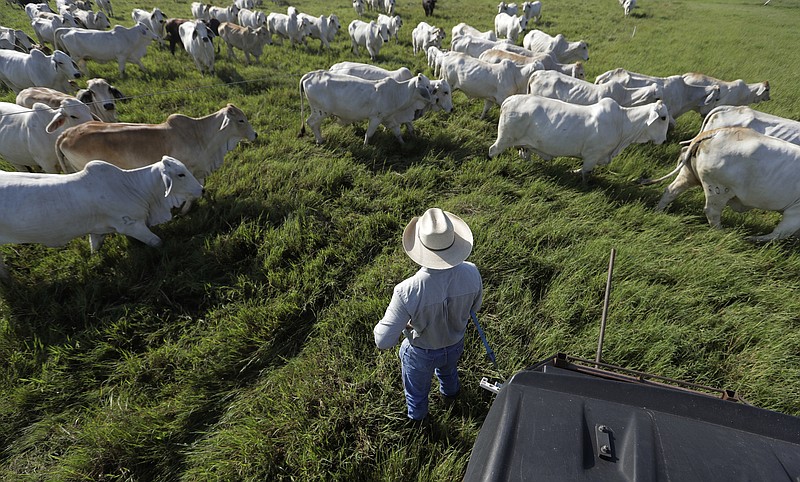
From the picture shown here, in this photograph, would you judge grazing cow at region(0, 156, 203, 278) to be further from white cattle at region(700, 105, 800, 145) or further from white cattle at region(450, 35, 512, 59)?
white cattle at region(450, 35, 512, 59)

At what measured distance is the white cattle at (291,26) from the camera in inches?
550

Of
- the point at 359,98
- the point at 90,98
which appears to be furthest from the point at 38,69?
the point at 359,98

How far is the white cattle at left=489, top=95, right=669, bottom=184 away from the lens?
585 cm

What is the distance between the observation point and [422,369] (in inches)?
99.8

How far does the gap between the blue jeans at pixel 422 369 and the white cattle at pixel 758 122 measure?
21.0 feet

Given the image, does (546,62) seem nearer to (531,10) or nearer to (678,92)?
(678,92)

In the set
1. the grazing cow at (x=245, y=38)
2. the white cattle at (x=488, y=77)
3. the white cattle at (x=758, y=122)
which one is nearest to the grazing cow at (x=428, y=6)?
the grazing cow at (x=245, y=38)

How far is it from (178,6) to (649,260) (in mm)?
26016

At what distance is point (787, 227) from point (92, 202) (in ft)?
26.5

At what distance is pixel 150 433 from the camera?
2.67m

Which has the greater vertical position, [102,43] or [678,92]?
[678,92]

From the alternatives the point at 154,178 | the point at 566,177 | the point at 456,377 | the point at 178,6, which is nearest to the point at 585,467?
the point at 456,377

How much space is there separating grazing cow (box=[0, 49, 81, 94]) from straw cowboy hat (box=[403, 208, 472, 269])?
9661 mm

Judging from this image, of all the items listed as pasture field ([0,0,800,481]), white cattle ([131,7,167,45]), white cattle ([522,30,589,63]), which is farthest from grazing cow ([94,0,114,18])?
white cattle ([522,30,589,63])
